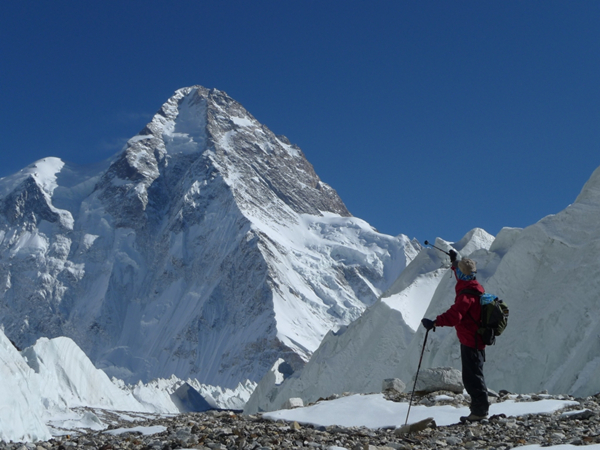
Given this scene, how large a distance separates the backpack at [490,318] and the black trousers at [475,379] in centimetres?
32

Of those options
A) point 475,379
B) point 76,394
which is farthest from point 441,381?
point 76,394

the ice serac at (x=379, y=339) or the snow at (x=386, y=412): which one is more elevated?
the ice serac at (x=379, y=339)

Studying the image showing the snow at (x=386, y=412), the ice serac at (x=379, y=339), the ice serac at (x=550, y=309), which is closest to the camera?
the snow at (x=386, y=412)

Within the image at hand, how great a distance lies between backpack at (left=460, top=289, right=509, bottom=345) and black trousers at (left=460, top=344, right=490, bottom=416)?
315 mm

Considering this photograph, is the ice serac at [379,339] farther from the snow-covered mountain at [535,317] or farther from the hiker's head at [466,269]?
the hiker's head at [466,269]

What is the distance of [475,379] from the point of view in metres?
11.1

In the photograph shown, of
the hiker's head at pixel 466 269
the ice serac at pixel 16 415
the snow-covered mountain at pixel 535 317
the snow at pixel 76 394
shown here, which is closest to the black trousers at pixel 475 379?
the hiker's head at pixel 466 269

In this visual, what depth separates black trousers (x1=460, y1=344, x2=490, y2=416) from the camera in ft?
35.6

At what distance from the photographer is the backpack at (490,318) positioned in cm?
1086

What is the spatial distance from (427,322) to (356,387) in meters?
33.2

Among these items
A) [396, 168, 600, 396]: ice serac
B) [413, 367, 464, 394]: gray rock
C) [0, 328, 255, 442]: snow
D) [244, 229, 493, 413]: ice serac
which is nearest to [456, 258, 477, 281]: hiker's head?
[413, 367, 464, 394]: gray rock

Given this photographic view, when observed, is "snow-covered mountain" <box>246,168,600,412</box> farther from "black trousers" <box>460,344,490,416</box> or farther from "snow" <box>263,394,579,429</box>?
"black trousers" <box>460,344,490,416</box>

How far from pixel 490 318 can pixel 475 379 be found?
101 cm

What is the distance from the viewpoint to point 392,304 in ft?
146
